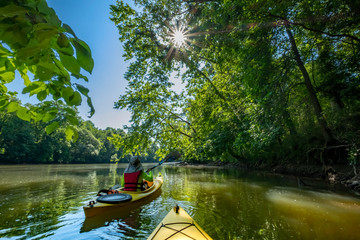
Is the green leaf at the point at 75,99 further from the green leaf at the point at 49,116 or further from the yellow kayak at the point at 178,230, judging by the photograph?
the yellow kayak at the point at 178,230

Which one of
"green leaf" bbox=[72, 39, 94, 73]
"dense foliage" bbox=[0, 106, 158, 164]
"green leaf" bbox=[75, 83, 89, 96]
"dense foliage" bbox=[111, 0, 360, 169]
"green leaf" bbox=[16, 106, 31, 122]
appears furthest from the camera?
"dense foliage" bbox=[0, 106, 158, 164]

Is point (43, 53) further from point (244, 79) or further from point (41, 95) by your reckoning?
point (244, 79)

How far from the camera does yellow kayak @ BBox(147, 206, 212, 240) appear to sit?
3000mm

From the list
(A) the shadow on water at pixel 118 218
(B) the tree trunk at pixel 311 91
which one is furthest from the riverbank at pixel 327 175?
(A) the shadow on water at pixel 118 218

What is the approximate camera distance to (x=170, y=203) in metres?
6.62

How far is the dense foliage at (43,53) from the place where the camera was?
633 mm

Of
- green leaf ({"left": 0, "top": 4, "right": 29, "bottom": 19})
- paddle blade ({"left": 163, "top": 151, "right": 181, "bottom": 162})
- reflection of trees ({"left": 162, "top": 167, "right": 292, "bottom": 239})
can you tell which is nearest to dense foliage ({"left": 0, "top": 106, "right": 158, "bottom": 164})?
paddle blade ({"left": 163, "top": 151, "right": 181, "bottom": 162})

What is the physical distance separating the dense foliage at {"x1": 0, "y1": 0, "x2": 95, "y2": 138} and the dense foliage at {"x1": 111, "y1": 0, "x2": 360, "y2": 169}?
6427 millimetres

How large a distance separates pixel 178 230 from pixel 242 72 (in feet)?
23.7

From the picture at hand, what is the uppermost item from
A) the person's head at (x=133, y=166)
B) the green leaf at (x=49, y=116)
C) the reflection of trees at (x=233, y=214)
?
the green leaf at (x=49, y=116)

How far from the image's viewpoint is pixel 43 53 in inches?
31.9

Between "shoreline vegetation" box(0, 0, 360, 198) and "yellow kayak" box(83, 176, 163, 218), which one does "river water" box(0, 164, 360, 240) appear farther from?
"shoreline vegetation" box(0, 0, 360, 198)

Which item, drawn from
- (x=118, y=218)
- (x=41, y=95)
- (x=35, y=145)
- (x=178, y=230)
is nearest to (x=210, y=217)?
(x=178, y=230)

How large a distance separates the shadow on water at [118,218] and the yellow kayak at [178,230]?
5.24 feet
